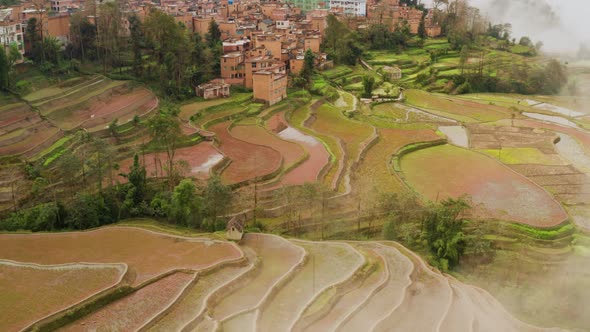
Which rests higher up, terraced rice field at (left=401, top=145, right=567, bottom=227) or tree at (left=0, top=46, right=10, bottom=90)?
tree at (left=0, top=46, right=10, bottom=90)

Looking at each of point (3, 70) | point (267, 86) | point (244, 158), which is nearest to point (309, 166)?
point (244, 158)

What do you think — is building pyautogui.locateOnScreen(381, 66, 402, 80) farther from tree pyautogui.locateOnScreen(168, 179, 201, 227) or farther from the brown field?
the brown field

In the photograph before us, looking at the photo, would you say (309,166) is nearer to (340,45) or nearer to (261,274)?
(261,274)

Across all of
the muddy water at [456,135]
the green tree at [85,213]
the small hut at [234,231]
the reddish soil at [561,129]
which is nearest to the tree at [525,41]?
the reddish soil at [561,129]

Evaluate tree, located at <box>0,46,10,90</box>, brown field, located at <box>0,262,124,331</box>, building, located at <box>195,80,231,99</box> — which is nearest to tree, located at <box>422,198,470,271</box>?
brown field, located at <box>0,262,124,331</box>

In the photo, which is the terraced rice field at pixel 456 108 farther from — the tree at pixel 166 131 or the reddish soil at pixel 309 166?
the tree at pixel 166 131

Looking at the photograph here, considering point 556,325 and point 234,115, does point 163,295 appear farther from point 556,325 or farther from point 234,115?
point 234,115
